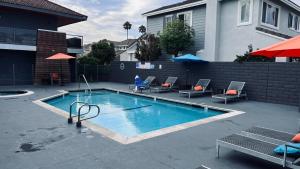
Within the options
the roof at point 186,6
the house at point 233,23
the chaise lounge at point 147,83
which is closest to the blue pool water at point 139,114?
the chaise lounge at point 147,83

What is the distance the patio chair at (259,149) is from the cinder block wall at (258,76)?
7490mm

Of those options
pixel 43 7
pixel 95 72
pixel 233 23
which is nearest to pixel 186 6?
pixel 233 23

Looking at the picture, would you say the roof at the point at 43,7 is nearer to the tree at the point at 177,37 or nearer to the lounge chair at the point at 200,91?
the tree at the point at 177,37

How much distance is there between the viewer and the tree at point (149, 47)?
68.2ft

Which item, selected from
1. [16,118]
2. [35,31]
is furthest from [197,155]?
[35,31]

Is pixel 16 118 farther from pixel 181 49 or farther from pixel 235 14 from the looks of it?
pixel 235 14

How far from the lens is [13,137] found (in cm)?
553

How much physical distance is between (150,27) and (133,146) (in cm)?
1938

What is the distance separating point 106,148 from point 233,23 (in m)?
14.7

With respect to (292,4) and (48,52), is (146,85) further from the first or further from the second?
(292,4)

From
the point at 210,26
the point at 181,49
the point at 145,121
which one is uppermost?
the point at 210,26

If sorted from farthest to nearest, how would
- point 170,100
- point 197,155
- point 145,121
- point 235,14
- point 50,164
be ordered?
1. point 235,14
2. point 170,100
3. point 145,121
4. point 197,155
5. point 50,164

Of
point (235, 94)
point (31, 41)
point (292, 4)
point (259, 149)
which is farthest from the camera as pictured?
point (292, 4)

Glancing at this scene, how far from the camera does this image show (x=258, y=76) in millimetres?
11562
